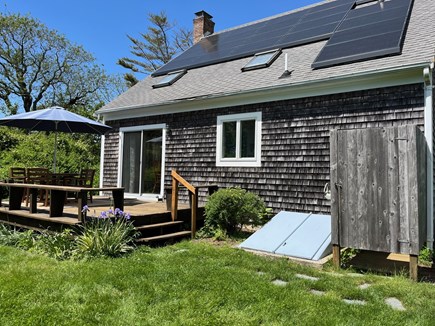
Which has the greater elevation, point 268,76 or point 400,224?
point 268,76

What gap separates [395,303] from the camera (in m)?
3.47

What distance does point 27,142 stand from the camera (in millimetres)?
16078

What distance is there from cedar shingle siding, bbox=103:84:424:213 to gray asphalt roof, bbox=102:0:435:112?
0.45m

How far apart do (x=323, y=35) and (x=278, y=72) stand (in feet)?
6.08

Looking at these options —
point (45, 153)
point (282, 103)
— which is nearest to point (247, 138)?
point (282, 103)

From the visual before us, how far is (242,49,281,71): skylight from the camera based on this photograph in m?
8.96

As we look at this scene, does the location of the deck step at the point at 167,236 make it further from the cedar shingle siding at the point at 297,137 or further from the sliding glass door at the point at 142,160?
the sliding glass door at the point at 142,160

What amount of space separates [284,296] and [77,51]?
2811cm

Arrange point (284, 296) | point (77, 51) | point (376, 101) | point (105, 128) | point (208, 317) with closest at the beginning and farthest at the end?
point (208, 317) → point (284, 296) → point (376, 101) → point (105, 128) → point (77, 51)

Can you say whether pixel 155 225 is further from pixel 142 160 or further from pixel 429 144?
pixel 429 144

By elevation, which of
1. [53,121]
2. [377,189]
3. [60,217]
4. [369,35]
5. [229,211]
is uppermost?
[369,35]

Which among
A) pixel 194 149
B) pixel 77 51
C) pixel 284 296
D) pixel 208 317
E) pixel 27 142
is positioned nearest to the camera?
pixel 208 317

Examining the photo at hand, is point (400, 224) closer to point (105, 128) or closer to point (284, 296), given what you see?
point (284, 296)

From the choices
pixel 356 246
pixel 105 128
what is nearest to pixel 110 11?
pixel 105 128
